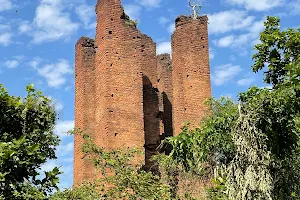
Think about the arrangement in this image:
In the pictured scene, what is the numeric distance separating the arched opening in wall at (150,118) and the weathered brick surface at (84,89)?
1996 millimetres

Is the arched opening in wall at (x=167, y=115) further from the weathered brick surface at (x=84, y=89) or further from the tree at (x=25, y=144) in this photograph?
the tree at (x=25, y=144)

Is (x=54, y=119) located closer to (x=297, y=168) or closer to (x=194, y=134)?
(x=194, y=134)

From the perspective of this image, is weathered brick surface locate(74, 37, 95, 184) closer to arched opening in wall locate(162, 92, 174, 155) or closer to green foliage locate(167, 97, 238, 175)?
arched opening in wall locate(162, 92, 174, 155)

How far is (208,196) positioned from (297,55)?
12.1ft

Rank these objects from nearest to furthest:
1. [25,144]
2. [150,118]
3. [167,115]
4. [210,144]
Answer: [25,144] → [210,144] → [150,118] → [167,115]

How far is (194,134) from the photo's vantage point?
12656 mm

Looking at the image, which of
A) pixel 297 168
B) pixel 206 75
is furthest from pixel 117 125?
pixel 297 168

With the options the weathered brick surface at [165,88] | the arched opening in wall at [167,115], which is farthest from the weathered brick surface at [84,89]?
the arched opening in wall at [167,115]

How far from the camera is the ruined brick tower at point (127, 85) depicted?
1945 cm

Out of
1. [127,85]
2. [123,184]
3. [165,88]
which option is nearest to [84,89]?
[127,85]

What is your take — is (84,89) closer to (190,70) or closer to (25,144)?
(190,70)

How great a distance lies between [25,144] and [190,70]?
34.0 feet

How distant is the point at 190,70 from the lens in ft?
66.2

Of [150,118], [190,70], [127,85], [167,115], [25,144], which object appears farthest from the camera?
[167,115]
